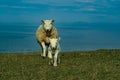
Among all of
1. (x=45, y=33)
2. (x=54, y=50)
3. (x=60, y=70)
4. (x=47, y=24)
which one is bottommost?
(x=60, y=70)

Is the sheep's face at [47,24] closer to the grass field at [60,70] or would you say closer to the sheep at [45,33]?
the sheep at [45,33]

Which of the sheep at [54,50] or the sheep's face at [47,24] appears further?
the sheep's face at [47,24]

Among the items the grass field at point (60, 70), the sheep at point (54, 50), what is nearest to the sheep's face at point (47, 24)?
the grass field at point (60, 70)

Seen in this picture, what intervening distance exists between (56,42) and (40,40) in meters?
5.36

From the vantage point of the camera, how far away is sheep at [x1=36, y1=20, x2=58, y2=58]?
78.9 ft

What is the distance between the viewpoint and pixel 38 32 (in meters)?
25.8

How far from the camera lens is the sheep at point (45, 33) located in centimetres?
2406

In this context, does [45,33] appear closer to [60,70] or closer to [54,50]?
[54,50]

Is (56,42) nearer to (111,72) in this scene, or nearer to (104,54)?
(111,72)

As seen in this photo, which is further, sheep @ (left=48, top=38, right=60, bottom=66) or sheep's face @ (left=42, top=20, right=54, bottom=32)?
sheep's face @ (left=42, top=20, right=54, bottom=32)

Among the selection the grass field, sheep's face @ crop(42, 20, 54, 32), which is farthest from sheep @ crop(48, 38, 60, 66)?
sheep's face @ crop(42, 20, 54, 32)

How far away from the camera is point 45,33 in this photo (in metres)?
25.0

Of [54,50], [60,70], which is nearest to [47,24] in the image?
[54,50]

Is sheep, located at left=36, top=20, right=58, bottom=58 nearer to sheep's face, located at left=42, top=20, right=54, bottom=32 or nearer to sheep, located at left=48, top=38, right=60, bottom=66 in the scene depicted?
sheep's face, located at left=42, top=20, right=54, bottom=32
